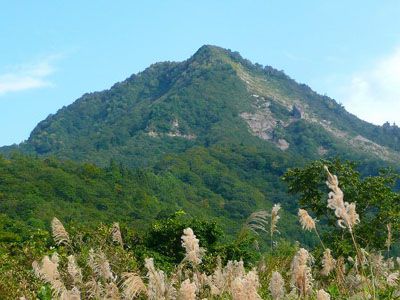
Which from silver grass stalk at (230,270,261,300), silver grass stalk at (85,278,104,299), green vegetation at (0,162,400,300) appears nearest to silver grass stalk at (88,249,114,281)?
green vegetation at (0,162,400,300)

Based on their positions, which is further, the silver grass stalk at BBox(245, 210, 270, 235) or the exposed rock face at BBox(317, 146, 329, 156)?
the exposed rock face at BBox(317, 146, 329, 156)

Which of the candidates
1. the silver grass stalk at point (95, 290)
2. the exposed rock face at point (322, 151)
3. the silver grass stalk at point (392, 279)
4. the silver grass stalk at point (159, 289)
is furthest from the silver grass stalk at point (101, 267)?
the exposed rock face at point (322, 151)

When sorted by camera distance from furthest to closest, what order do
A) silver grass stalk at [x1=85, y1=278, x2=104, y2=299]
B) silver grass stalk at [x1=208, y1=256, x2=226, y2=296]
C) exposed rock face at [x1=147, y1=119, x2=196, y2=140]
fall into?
1. exposed rock face at [x1=147, y1=119, x2=196, y2=140]
2. silver grass stalk at [x1=208, y1=256, x2=226, y2=296]
3. silver grass stalk at [x1=85, y1=278, x2=104, y2=299]

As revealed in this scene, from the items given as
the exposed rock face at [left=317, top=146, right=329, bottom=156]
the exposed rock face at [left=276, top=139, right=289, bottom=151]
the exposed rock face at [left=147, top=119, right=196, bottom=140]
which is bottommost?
the exposed rock face at [left=317, top=146, right=329, bottom=156]

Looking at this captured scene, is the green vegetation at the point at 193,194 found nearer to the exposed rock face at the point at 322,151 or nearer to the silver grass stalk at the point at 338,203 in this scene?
Answer: the silver grass stalk at the point at 338,203

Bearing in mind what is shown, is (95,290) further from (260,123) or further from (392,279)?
(260,123)

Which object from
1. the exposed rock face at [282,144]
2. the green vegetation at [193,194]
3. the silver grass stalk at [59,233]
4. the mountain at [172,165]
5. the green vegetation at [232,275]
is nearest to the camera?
the green vegetation at [232,275]

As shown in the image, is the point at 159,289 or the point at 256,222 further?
the point at 256,222

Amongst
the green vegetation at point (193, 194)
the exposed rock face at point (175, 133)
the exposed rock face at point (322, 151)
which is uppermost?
the exposed rock face at point (175, 133)

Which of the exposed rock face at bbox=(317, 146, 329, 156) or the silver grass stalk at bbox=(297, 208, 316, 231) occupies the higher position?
the exposed rock face at bbox=(317, 146, 329, 156)

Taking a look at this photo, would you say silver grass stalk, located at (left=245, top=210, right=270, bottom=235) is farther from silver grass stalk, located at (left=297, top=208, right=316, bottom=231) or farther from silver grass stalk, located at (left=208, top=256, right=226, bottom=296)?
silver grass stalk, located at (left=208, top=256, right=226, bottom=296)

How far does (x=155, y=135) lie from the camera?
586 ft

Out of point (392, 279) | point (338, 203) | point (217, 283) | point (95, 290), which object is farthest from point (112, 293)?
point (392, 279)

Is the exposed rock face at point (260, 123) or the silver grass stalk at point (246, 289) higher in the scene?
the exposed rock face at point (260, 123)
